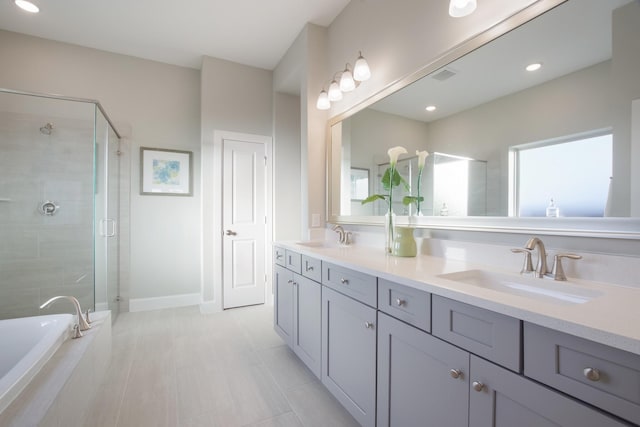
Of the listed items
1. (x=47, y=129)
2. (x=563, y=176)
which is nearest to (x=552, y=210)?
(x=563, y=176)

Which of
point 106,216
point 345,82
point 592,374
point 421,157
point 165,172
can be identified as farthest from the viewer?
point 165,172

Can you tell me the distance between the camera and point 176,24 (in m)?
2.68

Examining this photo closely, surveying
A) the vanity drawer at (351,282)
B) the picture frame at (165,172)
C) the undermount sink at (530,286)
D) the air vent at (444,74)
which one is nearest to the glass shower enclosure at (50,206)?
the picture frame at (165,172)

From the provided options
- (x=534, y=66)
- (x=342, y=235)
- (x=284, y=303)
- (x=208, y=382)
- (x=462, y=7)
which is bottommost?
(x=208, y=382)

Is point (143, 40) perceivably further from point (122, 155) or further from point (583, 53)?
point (583, 53)

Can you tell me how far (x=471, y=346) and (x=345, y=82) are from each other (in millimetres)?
1960

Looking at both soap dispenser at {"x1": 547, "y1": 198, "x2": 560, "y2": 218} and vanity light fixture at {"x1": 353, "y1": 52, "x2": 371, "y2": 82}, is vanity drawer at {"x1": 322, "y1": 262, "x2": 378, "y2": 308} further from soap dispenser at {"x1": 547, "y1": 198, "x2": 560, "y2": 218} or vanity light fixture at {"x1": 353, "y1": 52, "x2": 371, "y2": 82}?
vanity light fixture at {"x1": 353, "y1": 52, "x2": 371, "y2": 82}

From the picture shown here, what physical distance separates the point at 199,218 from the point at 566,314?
350 cm

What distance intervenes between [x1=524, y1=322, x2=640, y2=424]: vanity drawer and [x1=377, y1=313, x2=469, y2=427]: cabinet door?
0.69 feet

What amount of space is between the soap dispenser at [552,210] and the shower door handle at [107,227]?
330 cm

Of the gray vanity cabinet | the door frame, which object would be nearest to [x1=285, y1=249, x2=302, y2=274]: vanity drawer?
the gray vanity cabinet

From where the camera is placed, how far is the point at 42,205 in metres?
2.60

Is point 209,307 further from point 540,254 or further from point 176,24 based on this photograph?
point 540,254

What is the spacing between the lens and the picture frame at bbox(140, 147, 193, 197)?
3.26 metres
